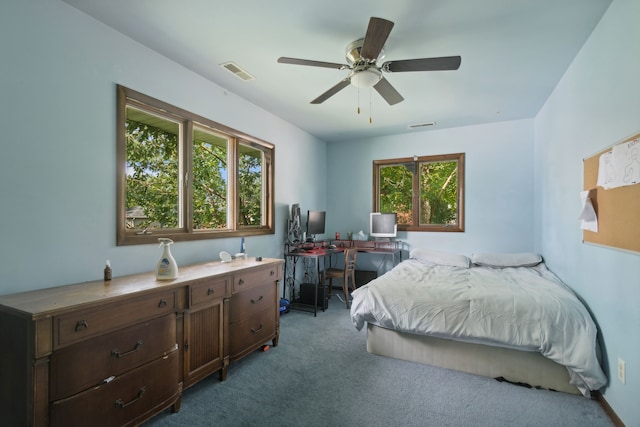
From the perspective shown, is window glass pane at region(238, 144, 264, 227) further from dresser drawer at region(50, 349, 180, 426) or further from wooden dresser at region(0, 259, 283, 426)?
dresser drawer at region(50, 349, 180, 426)

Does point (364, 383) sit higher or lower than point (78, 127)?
lower

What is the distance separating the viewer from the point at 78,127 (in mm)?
2133

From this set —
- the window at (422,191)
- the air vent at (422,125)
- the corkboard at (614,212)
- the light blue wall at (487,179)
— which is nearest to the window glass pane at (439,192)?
the window at (422,191)

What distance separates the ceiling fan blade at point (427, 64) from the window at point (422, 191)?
3.00 m

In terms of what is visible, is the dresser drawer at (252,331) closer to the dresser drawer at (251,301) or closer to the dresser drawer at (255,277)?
the dresser drawer at (251,301)

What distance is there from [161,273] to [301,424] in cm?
140

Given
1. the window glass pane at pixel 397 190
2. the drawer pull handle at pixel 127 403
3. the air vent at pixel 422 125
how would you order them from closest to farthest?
the drawer pull handle at pixel 127 403 < the air vent at pixel 422 125 < the window glass pane at pixel 397 190

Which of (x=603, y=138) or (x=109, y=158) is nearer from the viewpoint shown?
(x=603, y=138)

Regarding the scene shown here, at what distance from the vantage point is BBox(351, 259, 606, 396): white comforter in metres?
2.18

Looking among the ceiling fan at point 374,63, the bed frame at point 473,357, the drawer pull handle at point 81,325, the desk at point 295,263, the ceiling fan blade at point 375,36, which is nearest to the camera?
the drawer pull handle at point 81,325

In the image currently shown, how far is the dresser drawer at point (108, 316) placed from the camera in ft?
4.88

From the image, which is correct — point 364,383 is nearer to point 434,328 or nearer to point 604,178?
Answer: point 434,328

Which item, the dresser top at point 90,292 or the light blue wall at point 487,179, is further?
the light blue wall at point 487,179

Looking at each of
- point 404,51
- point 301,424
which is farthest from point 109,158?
point 404,51
